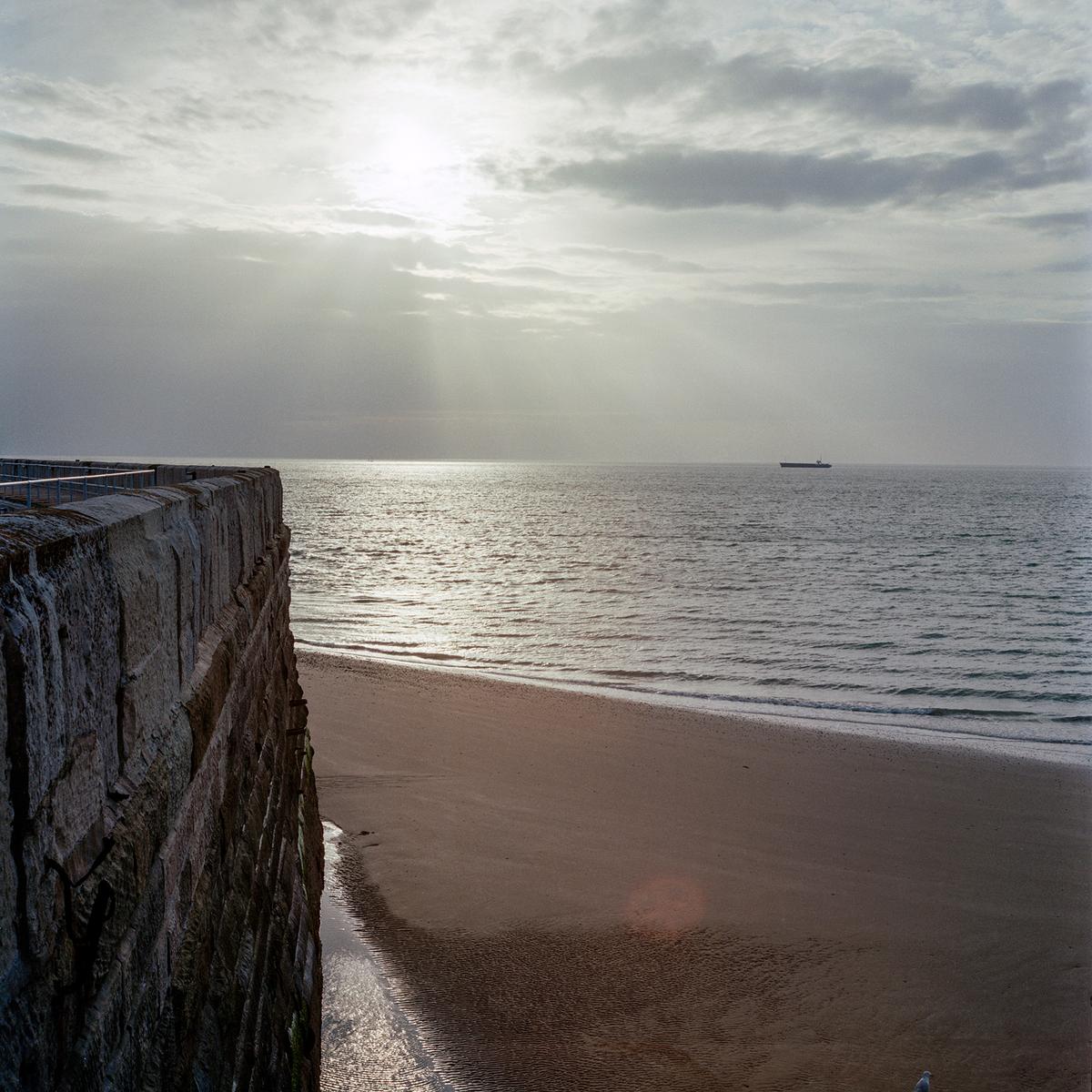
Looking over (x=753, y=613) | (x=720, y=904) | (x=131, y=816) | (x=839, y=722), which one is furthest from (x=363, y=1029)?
(x=753, y=613)

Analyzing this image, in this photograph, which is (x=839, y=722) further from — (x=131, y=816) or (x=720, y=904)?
(x=131, y=816)

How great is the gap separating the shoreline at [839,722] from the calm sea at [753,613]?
0.14m

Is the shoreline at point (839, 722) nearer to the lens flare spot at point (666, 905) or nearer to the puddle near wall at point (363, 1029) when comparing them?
the lens flare spot at point (666, 905)

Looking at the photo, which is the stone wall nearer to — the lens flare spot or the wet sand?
the wet sand

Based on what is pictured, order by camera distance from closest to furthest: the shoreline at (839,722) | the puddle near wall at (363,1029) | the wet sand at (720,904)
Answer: the puddle near wall at (363,1029), the wet sand at (720,904), the shoreline at (839,722)

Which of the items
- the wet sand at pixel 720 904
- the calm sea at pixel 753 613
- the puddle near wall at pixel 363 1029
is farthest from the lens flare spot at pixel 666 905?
the calm sea at pixel 753 613

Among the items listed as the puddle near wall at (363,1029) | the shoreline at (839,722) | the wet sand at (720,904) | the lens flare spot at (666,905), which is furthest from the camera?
the shoreline at (839,722)

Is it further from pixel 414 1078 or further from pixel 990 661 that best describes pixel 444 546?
pixel 414 1078

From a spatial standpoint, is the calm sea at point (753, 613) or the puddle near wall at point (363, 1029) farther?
the calm sea at point (753, 613)

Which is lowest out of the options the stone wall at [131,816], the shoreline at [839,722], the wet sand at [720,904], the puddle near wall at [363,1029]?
the shoreline at [839,722]

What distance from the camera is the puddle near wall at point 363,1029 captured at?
5699 millimetres

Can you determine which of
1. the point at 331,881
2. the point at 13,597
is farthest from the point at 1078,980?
the point at 13,597

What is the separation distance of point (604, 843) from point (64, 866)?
8.63m

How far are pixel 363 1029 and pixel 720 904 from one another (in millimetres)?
3485
